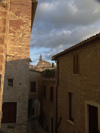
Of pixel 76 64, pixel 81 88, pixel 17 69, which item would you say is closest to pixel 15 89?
pixel 17 69

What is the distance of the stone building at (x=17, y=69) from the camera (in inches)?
419

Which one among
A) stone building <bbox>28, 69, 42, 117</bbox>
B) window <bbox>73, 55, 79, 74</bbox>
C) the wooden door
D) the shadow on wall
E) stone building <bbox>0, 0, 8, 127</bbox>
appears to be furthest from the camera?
stone building <bbox>28, 69, 42, 117</bbox>

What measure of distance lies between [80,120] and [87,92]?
Result: 5.61 ft

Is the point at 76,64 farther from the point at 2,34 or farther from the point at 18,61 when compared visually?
the point at 2,34

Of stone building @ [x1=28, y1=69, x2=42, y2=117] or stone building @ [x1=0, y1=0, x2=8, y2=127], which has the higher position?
stone building @ [x1=0, y1=0, x2=8, y2=127]

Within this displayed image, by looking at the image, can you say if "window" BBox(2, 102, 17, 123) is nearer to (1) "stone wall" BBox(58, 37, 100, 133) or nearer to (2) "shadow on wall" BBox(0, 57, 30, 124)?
(2) "shadow on wall" BBox(0, 57, 30, 124)

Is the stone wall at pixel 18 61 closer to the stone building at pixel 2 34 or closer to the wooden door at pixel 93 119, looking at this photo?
the wooden door at pixel 93 119

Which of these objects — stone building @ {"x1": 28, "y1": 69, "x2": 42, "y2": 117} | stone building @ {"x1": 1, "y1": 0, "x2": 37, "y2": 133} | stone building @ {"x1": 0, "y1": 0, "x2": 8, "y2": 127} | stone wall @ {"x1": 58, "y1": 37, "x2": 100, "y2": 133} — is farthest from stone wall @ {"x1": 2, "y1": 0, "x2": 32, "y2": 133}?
stone building @ {"x1": 0, "y1": 0, "x2": 8, "y2": 127}

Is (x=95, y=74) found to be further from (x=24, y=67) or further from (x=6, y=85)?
(x=6, y=85)

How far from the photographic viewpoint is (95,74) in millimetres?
6430

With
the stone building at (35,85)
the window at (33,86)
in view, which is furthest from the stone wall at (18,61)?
the window at (33,86)

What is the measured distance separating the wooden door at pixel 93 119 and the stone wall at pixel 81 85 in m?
0.21

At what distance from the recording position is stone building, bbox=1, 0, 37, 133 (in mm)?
10641

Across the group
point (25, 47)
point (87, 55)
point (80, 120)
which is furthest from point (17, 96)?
point (87, 55)
